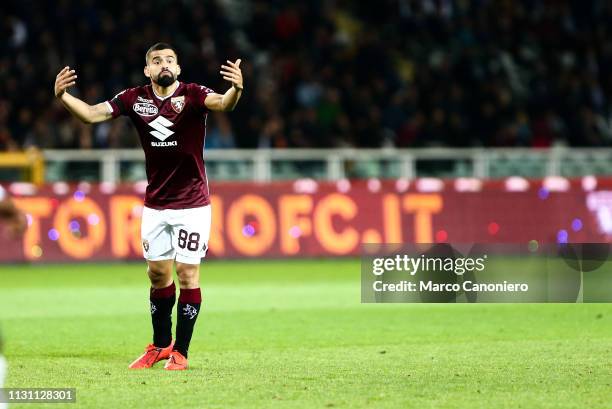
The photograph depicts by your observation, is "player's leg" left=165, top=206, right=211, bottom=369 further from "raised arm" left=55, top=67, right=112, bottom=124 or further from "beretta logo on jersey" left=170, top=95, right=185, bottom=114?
"raised arm" left=55, top=67, right=112, bottom=124

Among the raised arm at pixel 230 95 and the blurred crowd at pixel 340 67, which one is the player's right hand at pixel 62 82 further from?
the blurred crowd at pixel 340 67

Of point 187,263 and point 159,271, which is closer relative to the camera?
point 187,263

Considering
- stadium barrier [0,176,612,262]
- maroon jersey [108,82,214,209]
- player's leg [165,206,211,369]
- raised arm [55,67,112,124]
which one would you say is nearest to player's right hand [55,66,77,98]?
raised arm [55,67,112,124]

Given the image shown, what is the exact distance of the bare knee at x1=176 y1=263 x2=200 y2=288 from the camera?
371 inches

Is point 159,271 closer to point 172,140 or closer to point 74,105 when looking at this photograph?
point 172,140

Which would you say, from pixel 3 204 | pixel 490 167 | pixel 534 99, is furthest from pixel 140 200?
pixel 3 204

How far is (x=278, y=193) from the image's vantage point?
2105 cm

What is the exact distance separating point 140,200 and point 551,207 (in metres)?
6.90

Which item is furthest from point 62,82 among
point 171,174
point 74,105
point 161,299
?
point 161,299

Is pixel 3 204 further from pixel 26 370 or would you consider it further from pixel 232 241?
pixel 232 241

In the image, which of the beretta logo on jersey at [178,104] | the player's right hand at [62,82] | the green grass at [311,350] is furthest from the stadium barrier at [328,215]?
the player's right hand at [62,82]

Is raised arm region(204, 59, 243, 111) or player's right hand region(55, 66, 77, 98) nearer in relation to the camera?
raised arm region(204, 59, 243, 111)

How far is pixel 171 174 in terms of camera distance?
9492 mm

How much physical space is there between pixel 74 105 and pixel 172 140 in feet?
2.50
